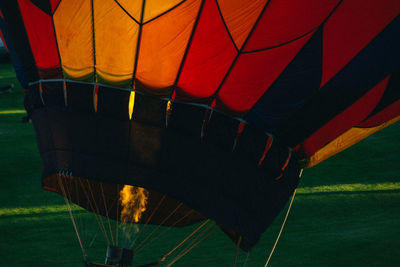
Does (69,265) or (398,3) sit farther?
(69,265)

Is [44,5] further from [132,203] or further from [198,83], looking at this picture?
[132,203]

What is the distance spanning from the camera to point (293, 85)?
195 inches

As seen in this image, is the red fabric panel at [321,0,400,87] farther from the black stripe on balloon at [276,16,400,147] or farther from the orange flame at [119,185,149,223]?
the orange flame at [119,185,149,223]

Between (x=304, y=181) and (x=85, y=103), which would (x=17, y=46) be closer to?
(x=85, y=103)

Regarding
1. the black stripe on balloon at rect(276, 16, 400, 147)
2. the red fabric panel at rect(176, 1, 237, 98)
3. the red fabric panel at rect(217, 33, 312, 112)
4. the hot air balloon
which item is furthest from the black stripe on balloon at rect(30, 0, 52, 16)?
the black stripe on balloon at rect(276, 16, 400, 147)

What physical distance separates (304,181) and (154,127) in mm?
9576

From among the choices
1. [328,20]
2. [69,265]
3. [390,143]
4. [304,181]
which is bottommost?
[69,265]

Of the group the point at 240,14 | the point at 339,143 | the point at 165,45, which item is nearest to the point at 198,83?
the point at 165,45

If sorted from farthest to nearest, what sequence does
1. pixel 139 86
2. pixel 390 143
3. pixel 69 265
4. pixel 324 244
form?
pixel 390 143 → pixel 324 244 → pixel 69 265 → pixel 139 86

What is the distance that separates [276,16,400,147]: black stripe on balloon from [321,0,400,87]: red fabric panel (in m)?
0.06

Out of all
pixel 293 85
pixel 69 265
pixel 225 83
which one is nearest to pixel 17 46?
pixel 225 83

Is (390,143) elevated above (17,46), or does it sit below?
above

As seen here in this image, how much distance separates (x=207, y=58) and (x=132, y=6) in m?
0.62

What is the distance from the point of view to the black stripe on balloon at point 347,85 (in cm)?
502
